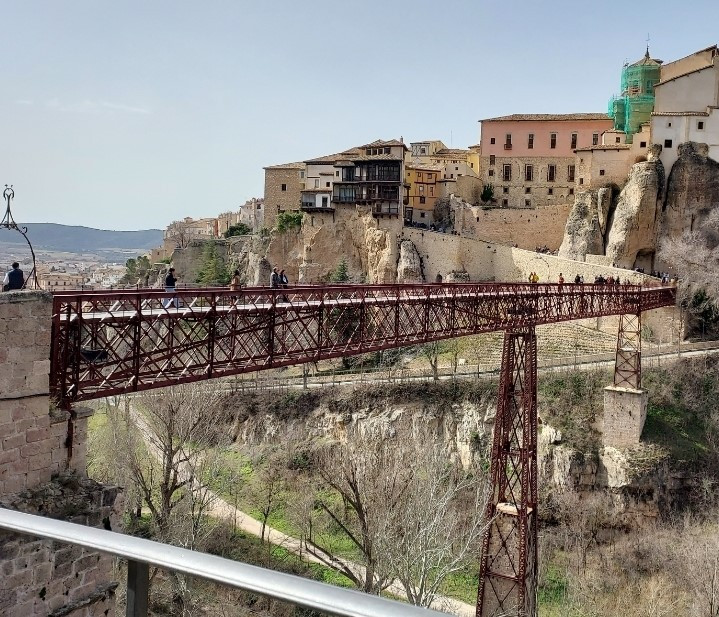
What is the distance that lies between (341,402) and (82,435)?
85.2 ft

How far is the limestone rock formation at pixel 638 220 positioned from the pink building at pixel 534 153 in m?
12.2

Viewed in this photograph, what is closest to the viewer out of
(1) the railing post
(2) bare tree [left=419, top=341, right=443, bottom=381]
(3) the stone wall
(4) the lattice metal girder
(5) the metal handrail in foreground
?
(5) the metal handrail in foreground

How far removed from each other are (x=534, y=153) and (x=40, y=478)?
53.3 meters

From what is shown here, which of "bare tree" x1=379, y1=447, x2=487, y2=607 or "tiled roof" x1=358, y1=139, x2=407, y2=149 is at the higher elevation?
"tiled roof" x1=358, y1=139, x2=407, y2=149

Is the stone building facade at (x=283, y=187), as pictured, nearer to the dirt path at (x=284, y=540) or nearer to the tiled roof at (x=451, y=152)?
Answer: the tiled roof at (x=451, y=152)

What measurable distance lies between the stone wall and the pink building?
12.2 feet

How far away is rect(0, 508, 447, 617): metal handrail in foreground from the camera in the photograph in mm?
1839

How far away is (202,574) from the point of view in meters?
2.04

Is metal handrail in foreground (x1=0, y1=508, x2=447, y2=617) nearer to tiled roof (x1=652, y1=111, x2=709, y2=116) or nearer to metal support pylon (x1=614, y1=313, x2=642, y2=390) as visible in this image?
metal support pylon (x1=614, y1=313, x2=642, y2=390)

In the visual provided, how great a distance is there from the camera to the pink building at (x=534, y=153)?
5544 cm

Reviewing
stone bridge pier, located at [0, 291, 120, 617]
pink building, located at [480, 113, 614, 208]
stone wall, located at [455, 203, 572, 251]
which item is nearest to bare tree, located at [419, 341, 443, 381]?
stone wall, located at [455, 203, 572, 251]

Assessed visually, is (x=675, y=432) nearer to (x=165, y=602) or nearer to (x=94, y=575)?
(x=165, y=602)

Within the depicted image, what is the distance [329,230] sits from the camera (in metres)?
52.4

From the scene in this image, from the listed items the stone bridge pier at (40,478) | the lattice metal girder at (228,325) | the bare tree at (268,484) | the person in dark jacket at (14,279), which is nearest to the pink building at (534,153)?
Answer: the bare tree at (268,484)
